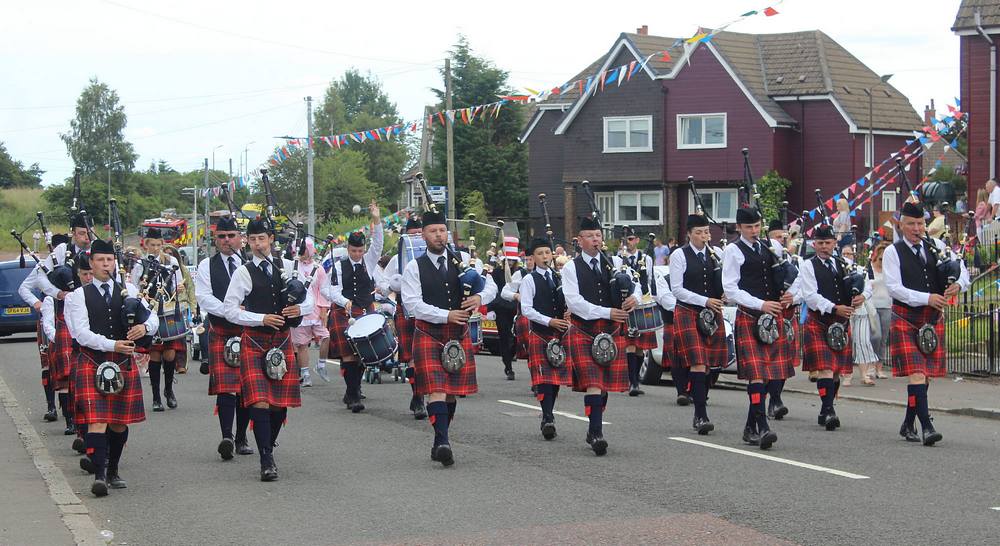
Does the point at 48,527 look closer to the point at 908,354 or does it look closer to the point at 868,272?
the point at 908,354

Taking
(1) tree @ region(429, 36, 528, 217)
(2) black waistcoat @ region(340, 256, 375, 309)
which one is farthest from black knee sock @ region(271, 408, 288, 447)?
(1) tree @ region(429, 36, 528, 217)

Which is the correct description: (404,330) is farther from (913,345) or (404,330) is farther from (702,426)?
(913,345)

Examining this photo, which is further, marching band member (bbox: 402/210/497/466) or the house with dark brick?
the house with dark brick

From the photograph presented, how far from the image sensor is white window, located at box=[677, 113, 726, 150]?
40.5m

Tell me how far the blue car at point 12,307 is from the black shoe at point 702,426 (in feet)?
65.2

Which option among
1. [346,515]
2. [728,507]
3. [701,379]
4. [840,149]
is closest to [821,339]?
[701,379]

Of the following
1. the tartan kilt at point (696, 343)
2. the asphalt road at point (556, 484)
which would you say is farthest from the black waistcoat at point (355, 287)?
the tartan kilt at point (696, 343)

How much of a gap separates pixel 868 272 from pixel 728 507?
29.1 feet

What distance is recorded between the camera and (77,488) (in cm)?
906

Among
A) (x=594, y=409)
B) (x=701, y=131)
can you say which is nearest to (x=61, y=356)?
(x=594, y=409)

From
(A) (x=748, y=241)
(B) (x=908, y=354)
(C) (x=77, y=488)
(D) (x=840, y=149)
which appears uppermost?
(D) (x=840, y=149)

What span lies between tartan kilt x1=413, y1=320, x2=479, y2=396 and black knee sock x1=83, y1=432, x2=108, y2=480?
2.41 metres

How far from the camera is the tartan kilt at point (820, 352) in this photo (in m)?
11.4

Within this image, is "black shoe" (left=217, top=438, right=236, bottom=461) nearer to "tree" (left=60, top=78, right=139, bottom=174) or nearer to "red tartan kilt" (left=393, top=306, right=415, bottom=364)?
"red tartan kilt" (left=393, top=306, right=415, bottom=364)
